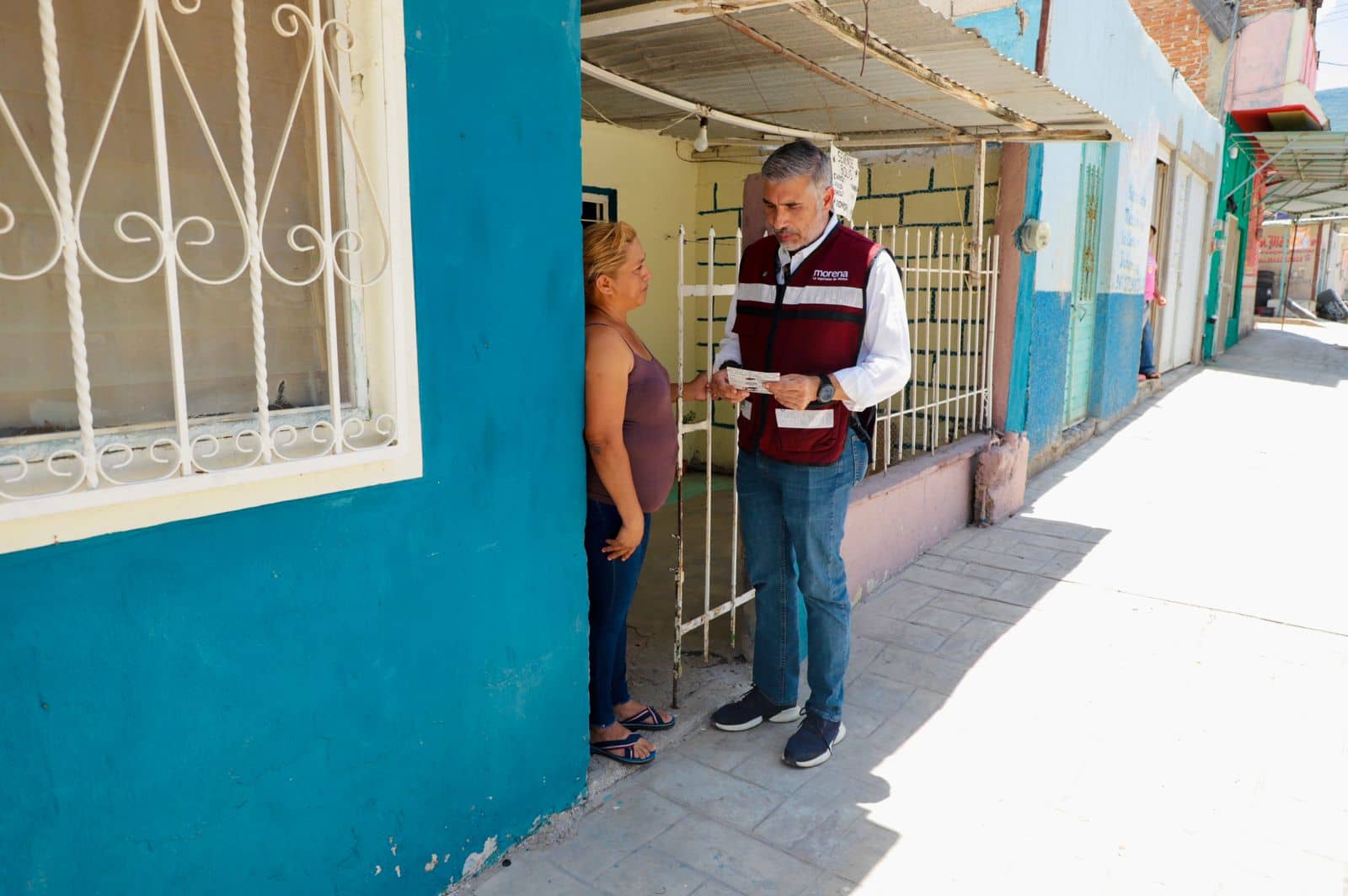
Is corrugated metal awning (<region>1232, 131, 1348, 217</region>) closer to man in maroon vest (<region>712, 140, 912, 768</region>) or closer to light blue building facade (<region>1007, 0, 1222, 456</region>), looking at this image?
light blue building facade (<region>1007, 0, 1222, 456</region>)

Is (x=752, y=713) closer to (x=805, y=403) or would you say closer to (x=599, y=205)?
(x=805, y=403)

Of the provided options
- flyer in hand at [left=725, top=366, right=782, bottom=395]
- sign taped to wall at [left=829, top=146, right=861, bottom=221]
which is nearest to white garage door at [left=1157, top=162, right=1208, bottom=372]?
sign taped to wall at [left=829, top=146, right=861, bottom=221]

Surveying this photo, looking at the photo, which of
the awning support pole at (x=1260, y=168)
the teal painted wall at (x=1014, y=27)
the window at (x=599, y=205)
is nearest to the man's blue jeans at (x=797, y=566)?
the window at (x=599, y=205)

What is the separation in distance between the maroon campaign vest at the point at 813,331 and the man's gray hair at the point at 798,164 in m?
0.20

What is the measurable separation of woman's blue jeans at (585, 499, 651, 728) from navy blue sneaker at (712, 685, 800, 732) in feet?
1.52

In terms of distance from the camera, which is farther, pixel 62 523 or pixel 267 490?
pixel 267 490

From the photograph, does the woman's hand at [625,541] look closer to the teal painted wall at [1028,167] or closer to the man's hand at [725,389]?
the man's hand at [725,389]

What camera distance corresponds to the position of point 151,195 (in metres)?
1.74

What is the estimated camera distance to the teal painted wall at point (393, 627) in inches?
63.4

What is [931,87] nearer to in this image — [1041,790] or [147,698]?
[1041,790]

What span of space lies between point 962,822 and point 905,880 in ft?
1.19

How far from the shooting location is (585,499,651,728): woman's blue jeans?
281cm

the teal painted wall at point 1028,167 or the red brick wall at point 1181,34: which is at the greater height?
the red brick wall at point 1181,34

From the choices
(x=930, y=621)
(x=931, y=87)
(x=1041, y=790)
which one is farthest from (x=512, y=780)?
(x=931, y=87)
